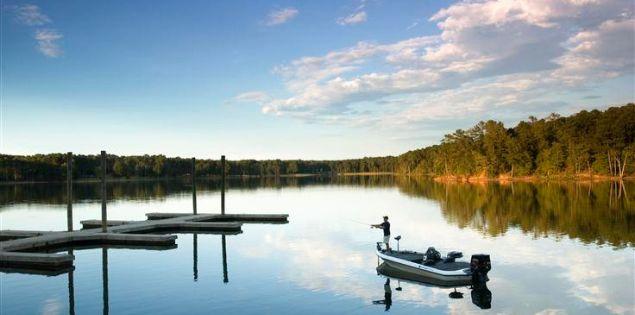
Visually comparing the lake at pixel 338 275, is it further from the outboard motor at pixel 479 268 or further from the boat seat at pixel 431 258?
the boat seat at pixel 431 258

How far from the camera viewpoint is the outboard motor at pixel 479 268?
1975cm

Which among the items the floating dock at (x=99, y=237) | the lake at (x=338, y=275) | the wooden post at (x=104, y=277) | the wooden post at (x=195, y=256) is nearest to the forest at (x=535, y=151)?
the lake at (x=338, y=275)

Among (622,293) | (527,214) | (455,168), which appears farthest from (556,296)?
(455,168)

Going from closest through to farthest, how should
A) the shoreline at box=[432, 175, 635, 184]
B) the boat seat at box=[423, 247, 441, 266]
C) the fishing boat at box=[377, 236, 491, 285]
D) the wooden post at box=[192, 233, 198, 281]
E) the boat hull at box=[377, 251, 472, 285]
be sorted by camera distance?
the fishing boat at box=[377, 236, 491, 285], the boat hull at box=[377, 251, 472, 285], the boat seat at box=[423, 247, 441, 266], the wooden post at box=[192, 233, 198, 281], the shoreline at box=[432, 175, 635, 184]

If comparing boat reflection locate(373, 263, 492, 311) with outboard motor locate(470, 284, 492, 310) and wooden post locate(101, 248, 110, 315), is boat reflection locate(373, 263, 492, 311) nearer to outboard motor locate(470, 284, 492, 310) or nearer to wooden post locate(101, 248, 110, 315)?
outboard motor locate(470, 284, 492, 310)

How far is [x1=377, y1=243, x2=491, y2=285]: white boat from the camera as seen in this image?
19.9 meters

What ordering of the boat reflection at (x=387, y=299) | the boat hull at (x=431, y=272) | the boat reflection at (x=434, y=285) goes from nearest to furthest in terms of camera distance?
the boat reflection at (x=387, y=299)
the boat reflection at (x=434, y=285)
the boat hull at (x=431, y=272)

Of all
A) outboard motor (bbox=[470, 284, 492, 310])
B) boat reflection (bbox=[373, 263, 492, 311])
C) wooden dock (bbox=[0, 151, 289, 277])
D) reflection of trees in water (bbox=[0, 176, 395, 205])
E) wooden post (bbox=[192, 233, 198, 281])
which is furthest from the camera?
reflection of trees in water (bbox=[0, 176, 395, 205])

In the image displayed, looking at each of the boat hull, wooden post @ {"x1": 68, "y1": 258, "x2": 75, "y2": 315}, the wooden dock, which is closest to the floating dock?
the wooden dock

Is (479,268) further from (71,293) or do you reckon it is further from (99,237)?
(99,237)

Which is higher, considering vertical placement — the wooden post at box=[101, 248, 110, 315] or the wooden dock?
the wooden dock

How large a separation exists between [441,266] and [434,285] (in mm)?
917

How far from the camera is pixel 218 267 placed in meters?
25.5

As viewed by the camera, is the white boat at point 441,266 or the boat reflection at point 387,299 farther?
the white boat at point 441,266
